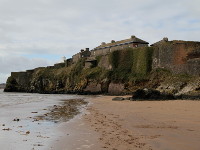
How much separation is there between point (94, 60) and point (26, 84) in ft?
113

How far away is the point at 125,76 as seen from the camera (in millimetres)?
49094

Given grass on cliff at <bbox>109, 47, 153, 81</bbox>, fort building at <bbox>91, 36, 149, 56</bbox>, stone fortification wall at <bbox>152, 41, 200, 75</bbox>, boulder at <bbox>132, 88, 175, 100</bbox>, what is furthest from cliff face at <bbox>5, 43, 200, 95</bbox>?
fort building at <bbox>91, 36, 149, 56</bbox>

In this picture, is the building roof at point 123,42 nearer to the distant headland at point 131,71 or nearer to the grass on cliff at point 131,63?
the distant headland at point 131,71

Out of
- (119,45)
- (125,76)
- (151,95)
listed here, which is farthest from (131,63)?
(151,95)

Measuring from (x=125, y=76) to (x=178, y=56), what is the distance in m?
11.2

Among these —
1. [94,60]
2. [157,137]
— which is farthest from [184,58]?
[157,137]

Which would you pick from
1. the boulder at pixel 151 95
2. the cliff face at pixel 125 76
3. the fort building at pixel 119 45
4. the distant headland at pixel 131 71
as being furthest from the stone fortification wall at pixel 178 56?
the fort building at pixel 119 45

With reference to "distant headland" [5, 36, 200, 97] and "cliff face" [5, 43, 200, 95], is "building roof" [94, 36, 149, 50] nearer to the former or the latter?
"distant headland" [5, 36, 200, 97]

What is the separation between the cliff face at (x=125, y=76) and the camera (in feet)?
120

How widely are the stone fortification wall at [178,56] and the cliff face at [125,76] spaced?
0.15m

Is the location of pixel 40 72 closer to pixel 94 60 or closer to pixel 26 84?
pixel 26 84

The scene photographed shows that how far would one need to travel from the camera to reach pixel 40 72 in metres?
80.9

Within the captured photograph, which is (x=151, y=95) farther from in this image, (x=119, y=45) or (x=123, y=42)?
(x=119, y=45)

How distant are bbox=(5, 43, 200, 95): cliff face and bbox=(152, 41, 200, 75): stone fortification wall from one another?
0.51 feet
